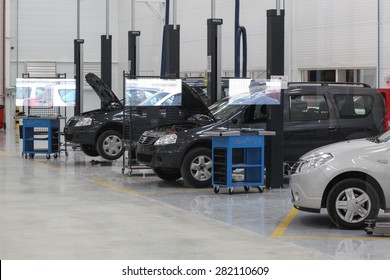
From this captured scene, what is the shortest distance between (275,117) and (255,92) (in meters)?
0.56

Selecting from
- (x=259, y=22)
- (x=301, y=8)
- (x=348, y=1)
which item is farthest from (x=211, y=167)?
(x=259, y=22)

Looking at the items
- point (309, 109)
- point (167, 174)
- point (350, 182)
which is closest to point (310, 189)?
point (350, 182)

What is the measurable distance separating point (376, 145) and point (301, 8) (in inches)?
462

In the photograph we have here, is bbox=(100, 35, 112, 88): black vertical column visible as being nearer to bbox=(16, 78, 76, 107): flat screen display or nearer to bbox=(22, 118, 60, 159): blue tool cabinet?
bbox=(16, 78, 76, 107): flat screen display

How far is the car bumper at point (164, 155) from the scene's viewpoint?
40.7 ft

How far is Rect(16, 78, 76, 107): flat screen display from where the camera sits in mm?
19094

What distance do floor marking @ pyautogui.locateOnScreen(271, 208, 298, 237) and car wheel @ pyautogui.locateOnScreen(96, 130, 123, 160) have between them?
7.09 meters

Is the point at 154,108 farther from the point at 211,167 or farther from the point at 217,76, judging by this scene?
the point at 211,167

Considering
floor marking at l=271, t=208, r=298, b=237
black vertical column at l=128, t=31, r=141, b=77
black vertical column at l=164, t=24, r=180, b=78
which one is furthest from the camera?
black vertical column at l=128, t=31, r=141, b=77

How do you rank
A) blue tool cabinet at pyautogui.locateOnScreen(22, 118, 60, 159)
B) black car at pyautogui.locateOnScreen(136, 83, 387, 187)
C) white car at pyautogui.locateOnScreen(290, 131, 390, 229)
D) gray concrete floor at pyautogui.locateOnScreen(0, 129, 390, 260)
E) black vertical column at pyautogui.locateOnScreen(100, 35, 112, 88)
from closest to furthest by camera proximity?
gray concrete floor at pyautogui.locateOnScreen(0, 129, 390, 260) → white car at pyautogui.locateOnScreen(290, 131, 390, 229) → black car at pyautogui.locateOnScreen(136, 83, 387, 187) → blue tool cabinet at pyautogui.locateOnScreen(22, 118, 60, 159) → black vertical column at pyautogui.locateOnScreen(100, 35, 112, 88)

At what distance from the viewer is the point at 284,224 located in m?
9.30

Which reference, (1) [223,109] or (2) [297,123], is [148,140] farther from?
(2) [297,123]

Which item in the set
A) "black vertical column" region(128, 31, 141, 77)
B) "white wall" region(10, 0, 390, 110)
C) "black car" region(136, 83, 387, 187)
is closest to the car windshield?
"black car" region(136, 83, 387, 187)

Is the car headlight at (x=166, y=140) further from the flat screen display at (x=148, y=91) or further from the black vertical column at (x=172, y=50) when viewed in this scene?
the black vertical column at (x=172, y=50)
